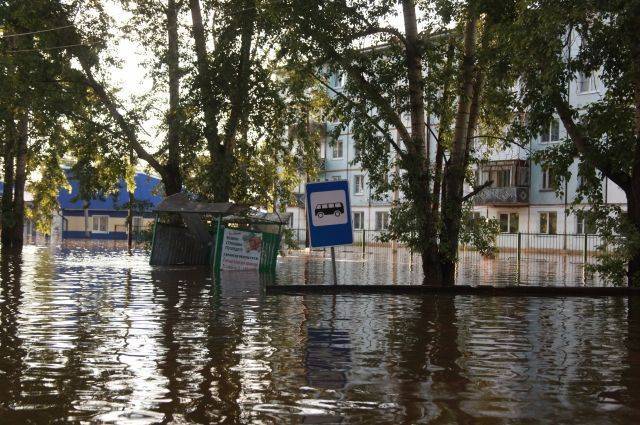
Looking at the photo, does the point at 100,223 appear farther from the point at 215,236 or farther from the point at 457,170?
the point at 457,170

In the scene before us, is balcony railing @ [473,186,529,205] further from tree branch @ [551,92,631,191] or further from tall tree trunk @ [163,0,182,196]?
tree branch @ [551,92,631,191]

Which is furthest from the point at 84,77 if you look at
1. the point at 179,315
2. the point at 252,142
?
the point at 179,315

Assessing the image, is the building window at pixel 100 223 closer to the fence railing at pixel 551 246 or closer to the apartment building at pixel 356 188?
the apartment building at pixel 356 188

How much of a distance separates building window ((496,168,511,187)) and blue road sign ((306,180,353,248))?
2078 inches

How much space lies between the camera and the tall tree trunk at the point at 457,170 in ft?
76.2

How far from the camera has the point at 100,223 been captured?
9769cm

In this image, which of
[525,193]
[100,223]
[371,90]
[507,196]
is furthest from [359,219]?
[371,90]

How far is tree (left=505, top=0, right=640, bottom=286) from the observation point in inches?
733

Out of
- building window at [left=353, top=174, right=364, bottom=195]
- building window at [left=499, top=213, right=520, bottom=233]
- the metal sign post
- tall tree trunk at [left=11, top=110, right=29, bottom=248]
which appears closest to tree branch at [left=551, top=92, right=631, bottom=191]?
the metal sign post

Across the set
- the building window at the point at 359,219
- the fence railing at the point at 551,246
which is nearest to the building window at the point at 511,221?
the fence railing at the point at 551,246

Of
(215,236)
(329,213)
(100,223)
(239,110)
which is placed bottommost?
(215,236)

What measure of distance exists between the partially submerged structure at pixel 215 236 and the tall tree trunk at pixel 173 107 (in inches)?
51.1

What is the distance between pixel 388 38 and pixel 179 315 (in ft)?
38.3

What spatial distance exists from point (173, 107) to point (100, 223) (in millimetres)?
67913
